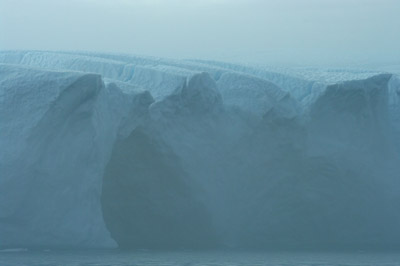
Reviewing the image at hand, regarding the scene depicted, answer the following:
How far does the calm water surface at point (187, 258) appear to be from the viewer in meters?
6.13

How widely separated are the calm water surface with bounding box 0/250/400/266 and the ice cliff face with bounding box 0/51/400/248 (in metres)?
0.20

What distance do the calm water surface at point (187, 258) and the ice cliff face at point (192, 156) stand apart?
198mm

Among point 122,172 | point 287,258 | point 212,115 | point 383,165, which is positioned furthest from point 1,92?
point 383,165

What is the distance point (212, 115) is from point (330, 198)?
150cm

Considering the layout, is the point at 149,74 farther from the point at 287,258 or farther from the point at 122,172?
the point at 287,258

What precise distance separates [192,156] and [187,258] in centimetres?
106

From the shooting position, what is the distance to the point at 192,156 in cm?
723

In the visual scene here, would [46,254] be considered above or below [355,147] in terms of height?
below

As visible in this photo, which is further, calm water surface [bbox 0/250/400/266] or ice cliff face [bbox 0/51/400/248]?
ice cliff face [bbox 0/51/400/248]

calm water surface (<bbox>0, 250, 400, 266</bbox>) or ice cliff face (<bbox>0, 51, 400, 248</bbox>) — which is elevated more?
ice cliff face (<bbox>0, 51, 400, 248</bbox>)

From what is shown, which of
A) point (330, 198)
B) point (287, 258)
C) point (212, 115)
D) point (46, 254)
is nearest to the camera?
point (46, 254)

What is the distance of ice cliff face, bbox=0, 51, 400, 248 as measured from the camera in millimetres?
6500

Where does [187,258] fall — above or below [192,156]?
below

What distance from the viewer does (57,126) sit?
260 inches
